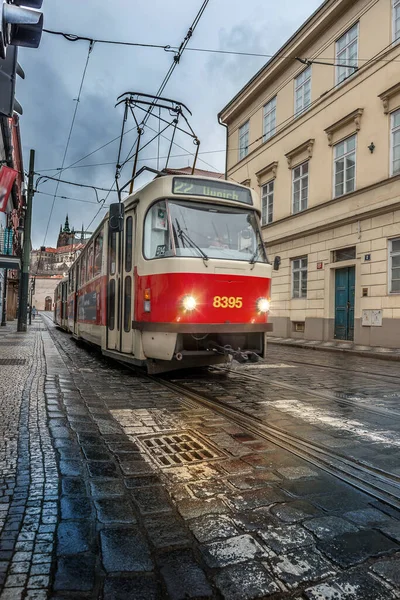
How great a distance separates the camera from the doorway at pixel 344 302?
56.3 feet

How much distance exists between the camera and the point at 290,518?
2.61 m

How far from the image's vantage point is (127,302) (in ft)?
25.9

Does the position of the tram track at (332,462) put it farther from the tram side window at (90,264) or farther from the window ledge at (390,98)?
the window ledge at (390,98)

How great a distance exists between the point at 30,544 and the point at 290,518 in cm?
144

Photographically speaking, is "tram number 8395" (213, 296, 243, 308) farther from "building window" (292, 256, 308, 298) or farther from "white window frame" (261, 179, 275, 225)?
"white window frame" (261, 179, 275, 225)

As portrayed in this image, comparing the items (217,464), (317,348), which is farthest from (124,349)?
(317,348)

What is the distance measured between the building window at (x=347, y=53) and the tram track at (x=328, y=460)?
1665cm

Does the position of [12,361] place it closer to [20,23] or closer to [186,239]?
[186,239]

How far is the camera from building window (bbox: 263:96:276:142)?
23.2m

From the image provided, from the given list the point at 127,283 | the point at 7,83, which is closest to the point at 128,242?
the point at 127,283

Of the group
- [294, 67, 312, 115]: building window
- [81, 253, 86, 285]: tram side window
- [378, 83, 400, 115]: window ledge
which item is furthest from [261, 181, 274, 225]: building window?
[81, 253, 86, 285]: tram side window

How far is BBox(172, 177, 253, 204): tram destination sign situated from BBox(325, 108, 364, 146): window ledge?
11.4 m

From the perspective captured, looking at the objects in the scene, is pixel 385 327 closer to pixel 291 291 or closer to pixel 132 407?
pixel 291 291

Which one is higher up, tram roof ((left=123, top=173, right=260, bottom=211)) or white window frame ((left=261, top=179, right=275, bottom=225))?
white window frame ((left=261, top=179, right=275, bottom=225))
